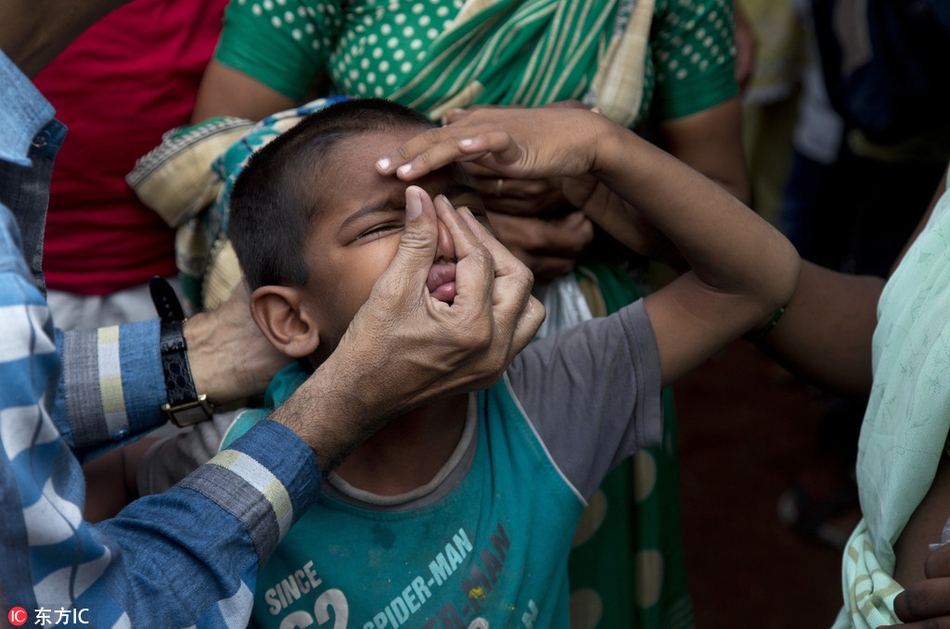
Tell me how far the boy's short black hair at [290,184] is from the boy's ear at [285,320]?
0.10 feet

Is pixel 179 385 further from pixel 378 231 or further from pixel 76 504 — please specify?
pixel 76 504

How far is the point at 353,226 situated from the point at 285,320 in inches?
8.6

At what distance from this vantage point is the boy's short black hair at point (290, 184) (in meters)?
1.41

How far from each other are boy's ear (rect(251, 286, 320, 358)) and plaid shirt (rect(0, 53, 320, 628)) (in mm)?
319

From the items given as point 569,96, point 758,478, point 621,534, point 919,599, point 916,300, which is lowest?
point 758,478

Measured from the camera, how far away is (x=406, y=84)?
172 centimetres

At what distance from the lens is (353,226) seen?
1.35 m

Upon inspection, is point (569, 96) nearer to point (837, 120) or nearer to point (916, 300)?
point (916, 300)

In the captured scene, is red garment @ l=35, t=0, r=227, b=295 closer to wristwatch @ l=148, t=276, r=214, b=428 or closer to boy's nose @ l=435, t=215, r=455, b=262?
wristwatch @ l=148, t=276, r=214, b=428

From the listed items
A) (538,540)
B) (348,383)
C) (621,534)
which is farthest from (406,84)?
(621,534)

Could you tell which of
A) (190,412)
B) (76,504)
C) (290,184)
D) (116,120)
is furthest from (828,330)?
(116,120)

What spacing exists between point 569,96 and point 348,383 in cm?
90

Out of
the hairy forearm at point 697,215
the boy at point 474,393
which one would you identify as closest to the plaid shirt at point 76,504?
the boy at point 474,393

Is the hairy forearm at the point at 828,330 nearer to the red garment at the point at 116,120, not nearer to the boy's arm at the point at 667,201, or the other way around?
the boy's arm at the point at 667,201
